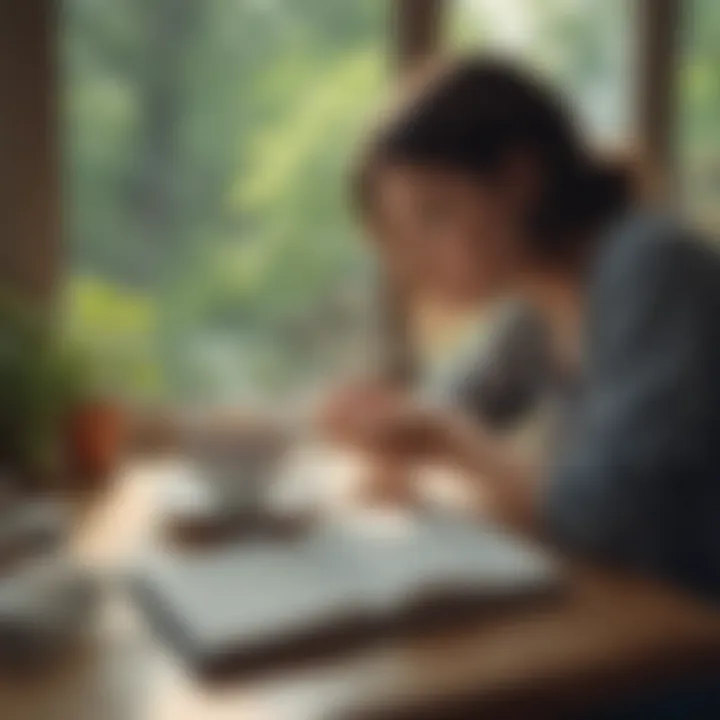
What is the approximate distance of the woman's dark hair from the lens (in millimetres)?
1278

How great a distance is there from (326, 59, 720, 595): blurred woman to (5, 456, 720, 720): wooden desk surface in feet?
0.29

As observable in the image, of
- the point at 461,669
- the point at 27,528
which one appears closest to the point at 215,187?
the point at 27,528

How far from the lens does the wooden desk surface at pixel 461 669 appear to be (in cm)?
80

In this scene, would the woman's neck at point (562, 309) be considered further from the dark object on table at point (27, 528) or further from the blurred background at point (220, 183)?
the dark object on table at point (27, 528)

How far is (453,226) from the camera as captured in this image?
1301 mm

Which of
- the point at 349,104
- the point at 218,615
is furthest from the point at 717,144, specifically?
the point at 218,615

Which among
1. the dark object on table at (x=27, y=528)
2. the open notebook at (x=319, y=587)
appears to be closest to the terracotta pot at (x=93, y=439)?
the dark object on table at (x=27, y=528)

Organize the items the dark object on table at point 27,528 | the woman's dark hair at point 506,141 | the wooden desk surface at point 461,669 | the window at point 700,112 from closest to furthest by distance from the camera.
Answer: the wooden desk surface at point 461,669
the dark object on table at point 27,528
the woman's dark hair at point 506,141
the window at point 700,112

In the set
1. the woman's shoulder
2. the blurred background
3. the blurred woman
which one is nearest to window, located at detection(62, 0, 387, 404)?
the blurred background

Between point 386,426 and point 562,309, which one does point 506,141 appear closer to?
point 562,309

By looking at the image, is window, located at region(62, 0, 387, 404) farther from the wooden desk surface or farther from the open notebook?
the wooden desk surface

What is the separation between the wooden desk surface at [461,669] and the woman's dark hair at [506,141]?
424 mm

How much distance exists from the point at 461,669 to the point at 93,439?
0.62 meters

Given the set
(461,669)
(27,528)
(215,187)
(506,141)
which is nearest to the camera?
(461,669)
